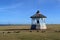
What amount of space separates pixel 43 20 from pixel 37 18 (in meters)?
2.13

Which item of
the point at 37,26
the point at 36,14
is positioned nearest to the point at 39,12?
the point at 36,14

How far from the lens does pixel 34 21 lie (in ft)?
162

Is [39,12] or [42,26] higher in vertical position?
[39,12]

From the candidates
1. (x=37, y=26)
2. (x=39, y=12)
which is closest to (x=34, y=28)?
(x=37, y=26)

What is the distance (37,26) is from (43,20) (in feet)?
8.72

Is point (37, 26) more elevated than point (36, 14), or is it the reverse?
point (36, 14)

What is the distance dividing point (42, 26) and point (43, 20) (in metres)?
1.86

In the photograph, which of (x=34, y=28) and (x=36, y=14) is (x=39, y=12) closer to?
(x=36, y=14)

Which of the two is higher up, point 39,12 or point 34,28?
point 39,12

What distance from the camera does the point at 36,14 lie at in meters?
49.9

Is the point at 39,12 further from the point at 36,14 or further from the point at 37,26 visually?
the point at 37,26

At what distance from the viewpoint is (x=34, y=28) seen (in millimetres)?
49844

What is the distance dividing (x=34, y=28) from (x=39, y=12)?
4.79 metres
